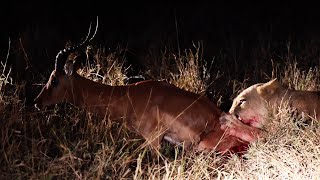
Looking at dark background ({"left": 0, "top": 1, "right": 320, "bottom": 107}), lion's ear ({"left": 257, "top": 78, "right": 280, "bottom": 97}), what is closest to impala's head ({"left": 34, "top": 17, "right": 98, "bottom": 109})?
dark background ({"left": 0, "top": 1, "right": 320, "bottom": 107})

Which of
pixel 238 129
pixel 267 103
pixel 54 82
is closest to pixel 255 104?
pixel 267 103

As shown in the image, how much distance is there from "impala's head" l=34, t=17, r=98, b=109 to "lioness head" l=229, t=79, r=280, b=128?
6.28 ft

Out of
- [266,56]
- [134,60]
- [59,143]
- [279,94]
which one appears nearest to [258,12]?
[266,56]

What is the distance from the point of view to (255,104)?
662 cm

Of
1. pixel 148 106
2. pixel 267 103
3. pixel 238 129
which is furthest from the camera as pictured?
pixel 267 103

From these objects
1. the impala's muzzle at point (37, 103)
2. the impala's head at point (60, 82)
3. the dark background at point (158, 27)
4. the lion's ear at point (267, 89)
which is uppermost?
the impala's head at point (60, 82)

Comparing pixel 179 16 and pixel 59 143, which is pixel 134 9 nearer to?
pixel 179 16

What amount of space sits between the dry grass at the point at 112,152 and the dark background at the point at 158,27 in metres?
2.06

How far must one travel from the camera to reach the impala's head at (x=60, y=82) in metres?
6.00

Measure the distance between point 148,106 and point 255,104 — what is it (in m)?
1.39

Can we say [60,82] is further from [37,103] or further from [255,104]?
[255,104]

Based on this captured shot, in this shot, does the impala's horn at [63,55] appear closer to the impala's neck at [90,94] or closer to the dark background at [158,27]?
the impala's neck at [90,94]

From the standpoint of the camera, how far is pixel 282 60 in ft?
A: 32.5

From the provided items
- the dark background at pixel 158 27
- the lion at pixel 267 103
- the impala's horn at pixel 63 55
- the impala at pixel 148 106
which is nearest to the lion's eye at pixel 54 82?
the impala at pixel 148 106
